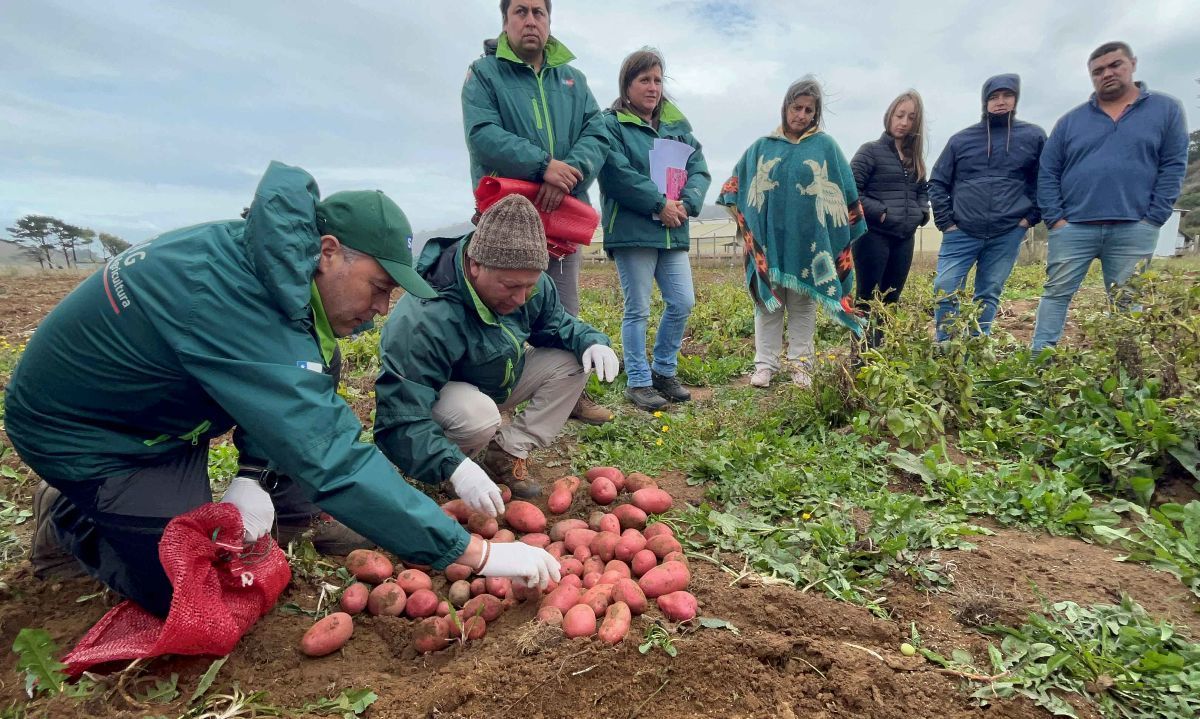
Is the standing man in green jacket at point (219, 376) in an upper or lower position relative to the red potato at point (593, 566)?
upper

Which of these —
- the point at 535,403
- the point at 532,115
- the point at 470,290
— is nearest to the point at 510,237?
the point at 470,290

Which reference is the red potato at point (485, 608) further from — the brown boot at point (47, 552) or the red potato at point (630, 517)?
the brown boot at point (47, 552)

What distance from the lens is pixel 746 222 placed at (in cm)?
410

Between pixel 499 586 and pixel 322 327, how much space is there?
93 centimetres

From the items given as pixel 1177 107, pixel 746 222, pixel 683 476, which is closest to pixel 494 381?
pixel 683 476

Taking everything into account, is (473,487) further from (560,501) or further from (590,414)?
(590,414)

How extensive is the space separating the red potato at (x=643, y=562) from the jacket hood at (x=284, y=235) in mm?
1207

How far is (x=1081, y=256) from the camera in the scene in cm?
366

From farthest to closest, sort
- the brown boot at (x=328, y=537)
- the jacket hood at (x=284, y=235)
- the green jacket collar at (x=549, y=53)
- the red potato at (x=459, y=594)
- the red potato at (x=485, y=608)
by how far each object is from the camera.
A: the green jacket collar at (x=549, y=53) < the brown boot at (x=328, y=537) < the red potato at (x=459, y=594) < the red potato at (x=485, y=608) < the jacket hood at (x=284, y=235)

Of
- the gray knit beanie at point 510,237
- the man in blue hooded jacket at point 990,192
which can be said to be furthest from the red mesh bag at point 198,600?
the man in blue hooded jacket at point 990,192

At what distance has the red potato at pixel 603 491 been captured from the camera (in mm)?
2551

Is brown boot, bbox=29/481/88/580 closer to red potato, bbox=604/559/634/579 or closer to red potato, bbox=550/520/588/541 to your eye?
red potato, bbox=550/520/588/541

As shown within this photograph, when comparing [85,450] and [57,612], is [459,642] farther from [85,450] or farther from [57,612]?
→ [57,612]

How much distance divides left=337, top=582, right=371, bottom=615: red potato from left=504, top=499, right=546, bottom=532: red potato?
572mm
